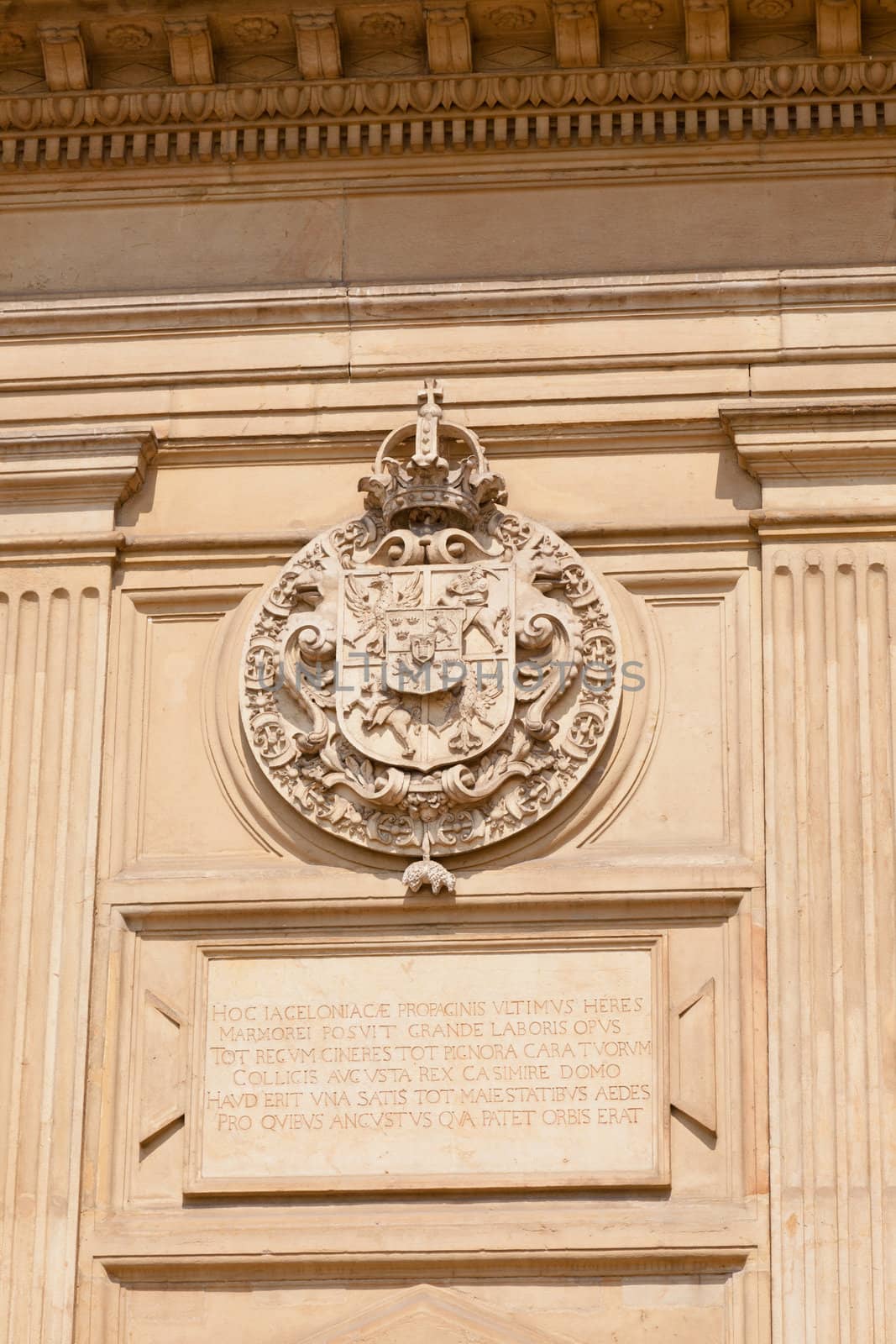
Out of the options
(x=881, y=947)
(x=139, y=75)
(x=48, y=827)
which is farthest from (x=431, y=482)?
(x=881, y=947)

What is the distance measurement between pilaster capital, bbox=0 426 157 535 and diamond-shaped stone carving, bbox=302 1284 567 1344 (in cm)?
369

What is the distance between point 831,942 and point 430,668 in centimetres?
207

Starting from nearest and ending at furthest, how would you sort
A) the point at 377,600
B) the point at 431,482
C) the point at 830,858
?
1. the point at 830,858
2. the point at 377,600
3. the point at 431,482

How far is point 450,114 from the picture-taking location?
1285 cm

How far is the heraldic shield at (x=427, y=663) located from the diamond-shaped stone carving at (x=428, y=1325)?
87.3 inches

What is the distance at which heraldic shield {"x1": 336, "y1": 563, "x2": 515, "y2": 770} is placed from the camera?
11.8 m

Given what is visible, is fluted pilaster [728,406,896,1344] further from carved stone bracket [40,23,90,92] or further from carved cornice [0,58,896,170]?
carved stone bracket [40,23,90,92]

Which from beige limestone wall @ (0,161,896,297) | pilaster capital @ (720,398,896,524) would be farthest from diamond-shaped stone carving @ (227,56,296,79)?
pilaster capital @ (720,398,896,524)

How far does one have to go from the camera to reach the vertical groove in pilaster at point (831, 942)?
1089 cm

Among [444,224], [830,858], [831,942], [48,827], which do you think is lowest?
[831,942]

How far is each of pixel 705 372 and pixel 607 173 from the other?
1.11m

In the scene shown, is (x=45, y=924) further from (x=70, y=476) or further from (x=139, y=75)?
(x=139, y=75)

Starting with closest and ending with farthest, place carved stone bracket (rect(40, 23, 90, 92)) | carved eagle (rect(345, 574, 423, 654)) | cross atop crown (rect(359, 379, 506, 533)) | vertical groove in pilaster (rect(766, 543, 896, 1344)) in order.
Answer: vertical groove in pilaster (rect(766, 543, 896, 1344))
carved eagle (rect(345, 574, 423, 654))
cross atop crown (rect(359, 379, 506, 533))
carved stone bracket (rect(40, 23, 90, 92))

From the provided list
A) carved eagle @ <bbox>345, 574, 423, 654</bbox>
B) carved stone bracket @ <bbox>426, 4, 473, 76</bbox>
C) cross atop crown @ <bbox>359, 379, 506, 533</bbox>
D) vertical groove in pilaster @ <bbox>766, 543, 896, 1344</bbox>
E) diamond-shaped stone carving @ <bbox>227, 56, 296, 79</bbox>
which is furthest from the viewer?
diamond-shaped stone carving @ <bbox>227, 56, 296, 79</bbox>
